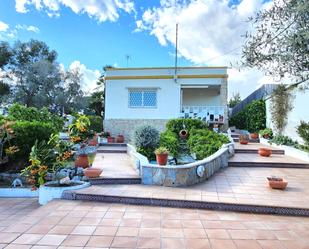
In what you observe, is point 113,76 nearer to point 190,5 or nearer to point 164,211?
point 190,5

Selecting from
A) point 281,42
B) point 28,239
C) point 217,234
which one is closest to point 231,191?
point 217,234

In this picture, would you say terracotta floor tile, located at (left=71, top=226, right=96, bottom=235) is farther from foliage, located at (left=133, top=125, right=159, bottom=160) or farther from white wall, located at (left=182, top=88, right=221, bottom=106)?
white wall, located at (left=182, top=88, right=221, bottom=106)

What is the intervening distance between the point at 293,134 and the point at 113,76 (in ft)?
39.4

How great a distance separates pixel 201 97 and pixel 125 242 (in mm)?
17290

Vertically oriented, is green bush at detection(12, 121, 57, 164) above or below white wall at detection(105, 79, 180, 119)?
below

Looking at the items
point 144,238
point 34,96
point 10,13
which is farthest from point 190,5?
point 34,96

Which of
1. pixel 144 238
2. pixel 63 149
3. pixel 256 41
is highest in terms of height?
pixel 256 41

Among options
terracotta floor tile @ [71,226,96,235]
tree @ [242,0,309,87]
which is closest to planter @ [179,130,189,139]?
tree @ [242,0,309,87]

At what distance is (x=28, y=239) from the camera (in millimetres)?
4105

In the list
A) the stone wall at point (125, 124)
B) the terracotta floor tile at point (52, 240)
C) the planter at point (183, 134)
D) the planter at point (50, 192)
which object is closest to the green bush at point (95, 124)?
the stone wall at point (125, 124)

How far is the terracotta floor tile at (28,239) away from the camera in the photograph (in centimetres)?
401

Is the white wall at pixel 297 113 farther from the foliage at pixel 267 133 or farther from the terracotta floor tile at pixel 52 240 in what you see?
the terracotta floor tile at pixel 52 240

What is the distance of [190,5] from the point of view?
31.9ft

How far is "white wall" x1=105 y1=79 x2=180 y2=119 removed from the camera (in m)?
18.1
